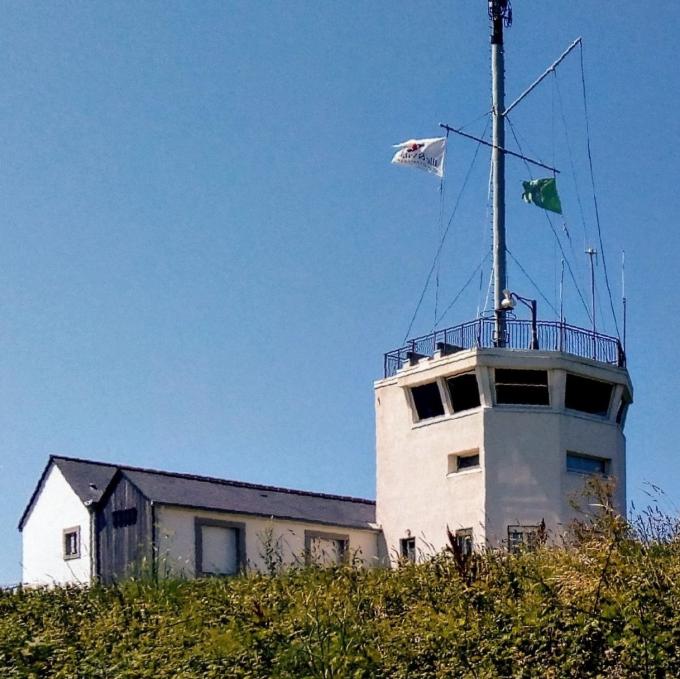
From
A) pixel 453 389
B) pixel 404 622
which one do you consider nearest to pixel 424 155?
pixel 453 389

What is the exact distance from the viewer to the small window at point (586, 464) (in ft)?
125

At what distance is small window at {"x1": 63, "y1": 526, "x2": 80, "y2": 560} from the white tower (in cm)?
936

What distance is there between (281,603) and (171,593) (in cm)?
236

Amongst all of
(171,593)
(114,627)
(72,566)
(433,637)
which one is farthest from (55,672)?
(72,566)

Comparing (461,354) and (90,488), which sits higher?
(461,354)

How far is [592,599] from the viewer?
11094 millimetres

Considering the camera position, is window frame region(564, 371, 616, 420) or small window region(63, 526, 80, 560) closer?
window frame region(564, 371, 616, 420)

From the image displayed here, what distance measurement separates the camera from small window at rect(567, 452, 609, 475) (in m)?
38.2

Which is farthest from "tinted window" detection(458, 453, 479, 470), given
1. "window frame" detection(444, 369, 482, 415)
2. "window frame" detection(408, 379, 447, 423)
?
"window frame" detection(408, 379, 447, 423)

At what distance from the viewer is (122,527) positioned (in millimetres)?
38688

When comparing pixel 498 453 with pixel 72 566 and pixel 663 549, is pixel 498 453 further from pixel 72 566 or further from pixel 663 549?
pixel 663 549

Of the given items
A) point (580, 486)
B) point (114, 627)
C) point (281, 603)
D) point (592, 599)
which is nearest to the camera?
point (592, 599)

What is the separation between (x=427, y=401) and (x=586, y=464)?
16.5 feet

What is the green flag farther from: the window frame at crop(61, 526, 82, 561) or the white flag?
the window frame at crop(61, 526, 82, 561)
